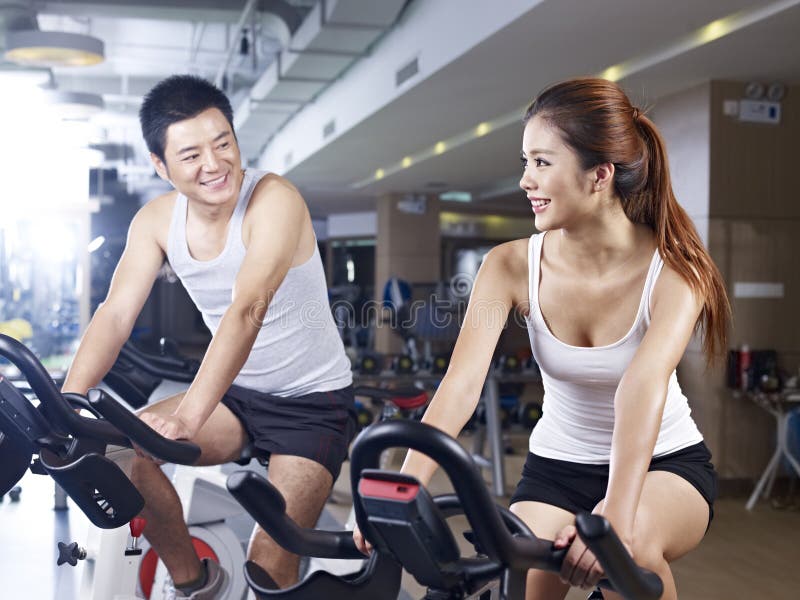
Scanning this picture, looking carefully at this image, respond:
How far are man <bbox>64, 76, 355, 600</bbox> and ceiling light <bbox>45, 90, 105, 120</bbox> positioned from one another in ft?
20.8

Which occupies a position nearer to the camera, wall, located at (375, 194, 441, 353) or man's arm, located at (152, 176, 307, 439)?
man's arm, located at (152, 176, 307, 439)

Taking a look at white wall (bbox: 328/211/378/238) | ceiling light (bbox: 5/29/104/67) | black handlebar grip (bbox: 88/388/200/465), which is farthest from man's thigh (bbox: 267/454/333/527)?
white wall (bbox: 328/211/378/238)

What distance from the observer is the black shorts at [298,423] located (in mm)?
2100

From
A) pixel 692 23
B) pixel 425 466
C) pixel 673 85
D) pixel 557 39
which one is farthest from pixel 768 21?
pixel 425 466

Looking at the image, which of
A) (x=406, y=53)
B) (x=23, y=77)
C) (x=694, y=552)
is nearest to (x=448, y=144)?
(x=406, y=53)

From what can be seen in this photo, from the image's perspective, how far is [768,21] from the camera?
14.9ft

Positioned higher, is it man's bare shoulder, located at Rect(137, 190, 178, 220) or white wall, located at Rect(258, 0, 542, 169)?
white wall, located at Rect(258, 0, 542, 169)

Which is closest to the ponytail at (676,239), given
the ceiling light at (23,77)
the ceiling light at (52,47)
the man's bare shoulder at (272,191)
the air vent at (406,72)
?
the man's bare shoulder at (272,191)

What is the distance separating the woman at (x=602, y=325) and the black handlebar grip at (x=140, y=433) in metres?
0.42

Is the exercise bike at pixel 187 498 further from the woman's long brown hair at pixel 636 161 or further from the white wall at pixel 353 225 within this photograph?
the white wall at pixel 353 225

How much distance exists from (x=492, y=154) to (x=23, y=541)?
6.43 m

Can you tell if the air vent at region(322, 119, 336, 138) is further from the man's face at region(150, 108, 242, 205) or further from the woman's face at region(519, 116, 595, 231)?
the woman's face at region(519, 116, 595, 231)

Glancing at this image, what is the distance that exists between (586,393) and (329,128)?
758cm

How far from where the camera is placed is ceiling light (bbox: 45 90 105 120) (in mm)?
7973
